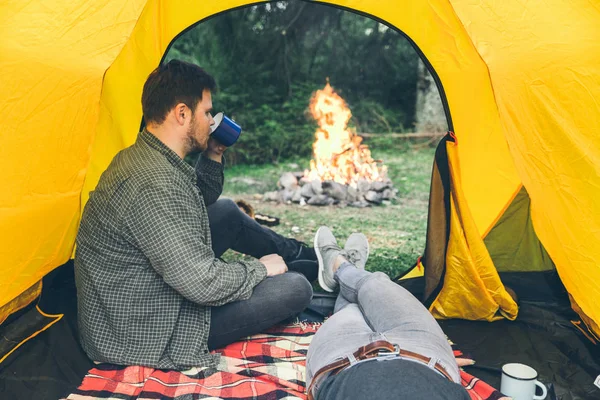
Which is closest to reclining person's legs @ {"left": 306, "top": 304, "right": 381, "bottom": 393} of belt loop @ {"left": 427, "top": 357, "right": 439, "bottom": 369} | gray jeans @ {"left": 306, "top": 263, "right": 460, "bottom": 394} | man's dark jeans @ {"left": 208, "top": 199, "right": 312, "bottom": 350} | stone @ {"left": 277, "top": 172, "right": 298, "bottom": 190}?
gray jeans @ {"left": 306, "top": 263, "right": 460, "bottom": 394}

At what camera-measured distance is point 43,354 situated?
234 cm

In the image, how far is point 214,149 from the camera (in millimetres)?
2789

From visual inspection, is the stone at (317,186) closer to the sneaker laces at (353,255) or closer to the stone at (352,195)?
the stone at (352,195)

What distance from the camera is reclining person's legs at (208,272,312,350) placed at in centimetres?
229

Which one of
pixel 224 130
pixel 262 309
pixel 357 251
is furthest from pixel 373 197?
pixel 262 309

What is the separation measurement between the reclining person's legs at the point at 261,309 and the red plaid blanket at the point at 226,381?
0.08 metres

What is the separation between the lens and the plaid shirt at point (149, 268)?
1.99 metres

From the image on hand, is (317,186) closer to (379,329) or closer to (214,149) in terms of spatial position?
(214,149)

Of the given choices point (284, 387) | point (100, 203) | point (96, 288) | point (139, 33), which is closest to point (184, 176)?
point (100, 203)

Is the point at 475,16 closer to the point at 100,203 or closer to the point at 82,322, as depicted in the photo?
the point at 100,203

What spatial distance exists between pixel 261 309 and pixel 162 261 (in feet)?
1.76

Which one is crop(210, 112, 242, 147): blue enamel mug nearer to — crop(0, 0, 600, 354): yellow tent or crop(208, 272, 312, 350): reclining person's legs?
crop(0, 0, 600, 354): yellow tent

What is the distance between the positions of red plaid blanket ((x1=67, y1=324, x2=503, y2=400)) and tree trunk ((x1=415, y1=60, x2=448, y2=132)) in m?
7.34

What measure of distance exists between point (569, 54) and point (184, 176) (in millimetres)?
1387
